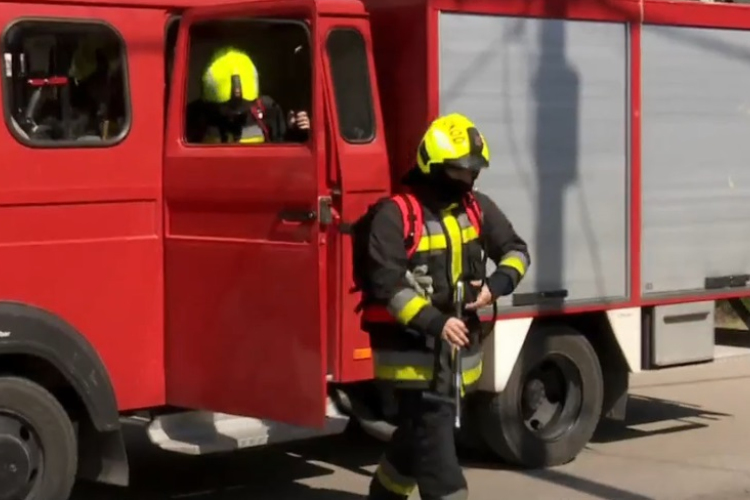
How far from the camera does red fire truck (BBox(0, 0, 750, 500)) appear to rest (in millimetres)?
6824

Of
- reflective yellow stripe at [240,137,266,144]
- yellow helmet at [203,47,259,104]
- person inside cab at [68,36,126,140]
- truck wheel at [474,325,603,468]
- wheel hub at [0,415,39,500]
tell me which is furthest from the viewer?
truck wheel at [474,325,603,468]

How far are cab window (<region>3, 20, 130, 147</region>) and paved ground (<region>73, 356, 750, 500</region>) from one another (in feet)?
6.01

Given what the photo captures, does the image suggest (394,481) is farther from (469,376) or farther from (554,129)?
(554,129)

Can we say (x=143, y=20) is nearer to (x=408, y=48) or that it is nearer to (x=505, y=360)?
(x=408, y=48)

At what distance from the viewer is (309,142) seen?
6863mm

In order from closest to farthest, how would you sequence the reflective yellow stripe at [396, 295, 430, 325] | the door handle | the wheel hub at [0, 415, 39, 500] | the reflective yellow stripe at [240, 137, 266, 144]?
the reflective yellow stripe at [396, 295, 430, 325]
the wheel hub at [0, 415, 39, 500]
the door handle
the reflective yellow stripe at [240, 137, 266, 144]

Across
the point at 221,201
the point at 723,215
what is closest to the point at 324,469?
the point at 221,201

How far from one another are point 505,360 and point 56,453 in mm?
2520

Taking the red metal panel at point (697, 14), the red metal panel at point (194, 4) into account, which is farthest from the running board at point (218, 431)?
the red metal panel at point (697, 14)

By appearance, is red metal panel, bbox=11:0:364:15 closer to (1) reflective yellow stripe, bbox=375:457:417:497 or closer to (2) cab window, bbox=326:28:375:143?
(2) cab window, bbox=326:28:375:143

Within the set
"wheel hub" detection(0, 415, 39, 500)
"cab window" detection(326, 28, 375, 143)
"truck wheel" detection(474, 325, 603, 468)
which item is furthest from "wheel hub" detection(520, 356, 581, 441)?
"wheel hub" detection(0, 415, 39, 500)

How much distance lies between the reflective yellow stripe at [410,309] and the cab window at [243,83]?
136cm

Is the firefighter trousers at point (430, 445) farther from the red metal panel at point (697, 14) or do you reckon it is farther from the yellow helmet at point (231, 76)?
the red metal panel at point (697, 14)

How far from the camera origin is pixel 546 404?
8711mm
